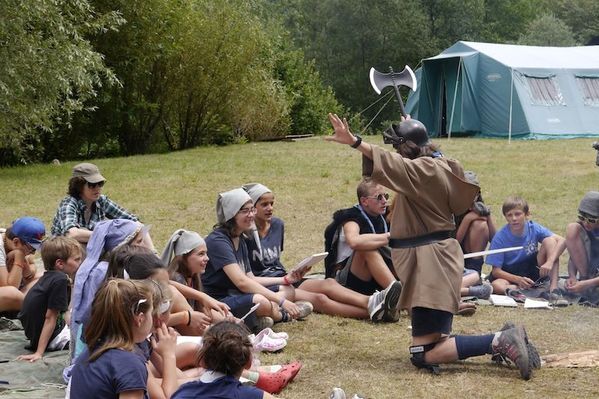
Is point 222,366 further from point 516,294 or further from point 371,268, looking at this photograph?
point 516,294

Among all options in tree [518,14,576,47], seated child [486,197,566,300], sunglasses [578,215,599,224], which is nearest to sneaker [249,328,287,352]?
seated child [486,197,566,300]

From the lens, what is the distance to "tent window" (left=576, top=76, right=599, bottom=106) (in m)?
23.1

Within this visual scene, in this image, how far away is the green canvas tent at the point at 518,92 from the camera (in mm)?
22406

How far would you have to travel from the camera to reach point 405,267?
5.37 m

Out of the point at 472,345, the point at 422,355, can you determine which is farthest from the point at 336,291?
the point at 472,345

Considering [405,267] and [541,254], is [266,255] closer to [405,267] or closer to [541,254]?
[405,267]

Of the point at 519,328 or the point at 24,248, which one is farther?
the point at 24,248

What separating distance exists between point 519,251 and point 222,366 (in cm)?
432

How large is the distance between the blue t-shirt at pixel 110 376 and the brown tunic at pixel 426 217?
78.0 inches

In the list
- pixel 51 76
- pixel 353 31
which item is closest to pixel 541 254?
pixel 51 76

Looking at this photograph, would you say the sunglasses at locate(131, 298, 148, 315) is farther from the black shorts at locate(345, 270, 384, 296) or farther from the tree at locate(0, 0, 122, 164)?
the tree at locate(0, 0, 122, 164)

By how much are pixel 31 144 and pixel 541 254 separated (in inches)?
590

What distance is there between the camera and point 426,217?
5312mm

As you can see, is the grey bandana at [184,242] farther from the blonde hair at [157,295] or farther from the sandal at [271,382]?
the blonde hair at [157,295]
